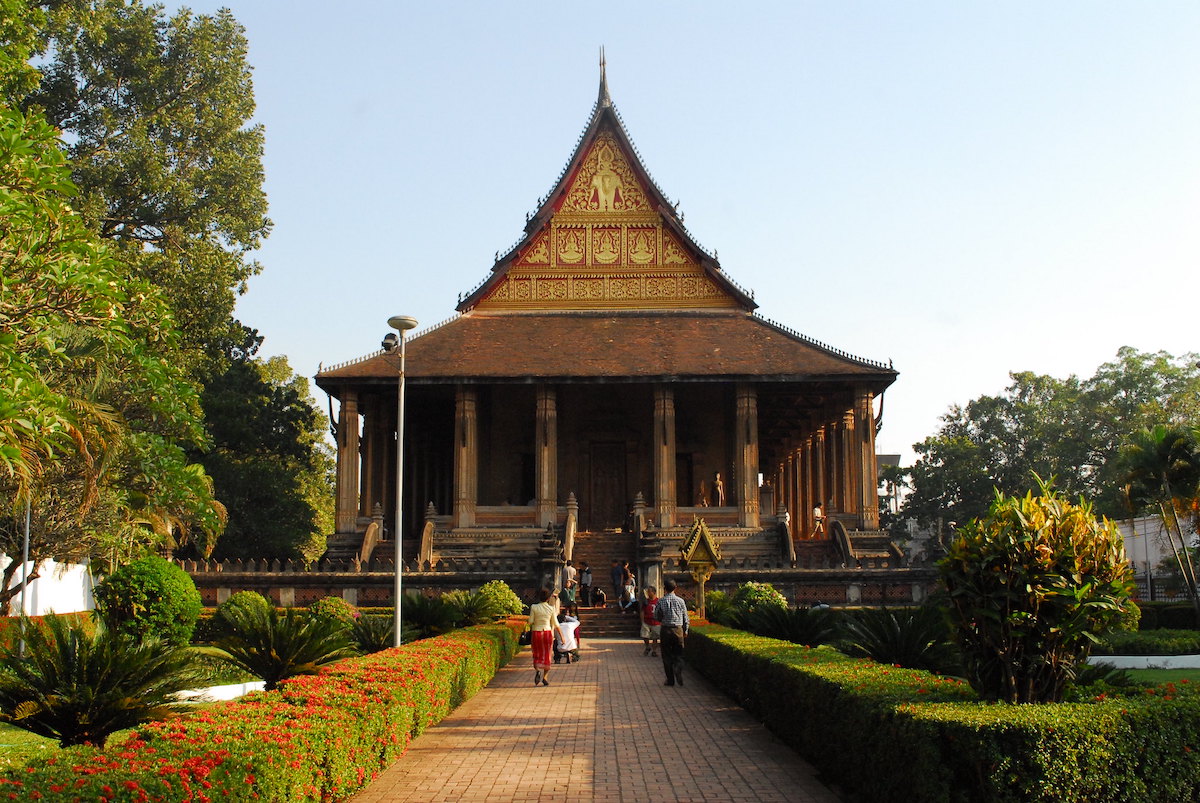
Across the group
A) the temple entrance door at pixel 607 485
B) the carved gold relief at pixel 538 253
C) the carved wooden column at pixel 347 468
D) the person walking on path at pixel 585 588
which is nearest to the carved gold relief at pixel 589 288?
the carved gold relief at pixel 538 253

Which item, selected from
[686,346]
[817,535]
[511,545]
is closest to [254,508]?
[511,545]

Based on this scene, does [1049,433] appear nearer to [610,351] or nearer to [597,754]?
[610,351]

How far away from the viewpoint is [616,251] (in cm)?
3597

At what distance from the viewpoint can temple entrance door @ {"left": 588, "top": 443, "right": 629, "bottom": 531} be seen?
35.3 metres

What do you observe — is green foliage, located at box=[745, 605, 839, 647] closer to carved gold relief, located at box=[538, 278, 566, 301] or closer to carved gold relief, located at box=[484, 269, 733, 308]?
carved gold relief, located at box=[484, 269, 733, 308]

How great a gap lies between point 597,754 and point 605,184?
28396mm

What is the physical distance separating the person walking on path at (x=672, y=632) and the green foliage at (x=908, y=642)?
3.38 meters

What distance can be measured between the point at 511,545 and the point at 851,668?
2157 cm

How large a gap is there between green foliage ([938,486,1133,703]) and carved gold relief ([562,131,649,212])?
29.2 m

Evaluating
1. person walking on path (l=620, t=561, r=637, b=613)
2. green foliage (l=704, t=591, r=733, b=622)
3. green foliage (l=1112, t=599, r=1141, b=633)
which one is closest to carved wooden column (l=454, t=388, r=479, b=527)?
person walking on path (l=620, t=561, r=637, b=613)

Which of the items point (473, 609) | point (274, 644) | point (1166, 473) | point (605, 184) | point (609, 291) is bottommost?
point (473, 609)

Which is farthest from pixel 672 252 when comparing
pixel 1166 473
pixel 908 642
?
pixel 908 642

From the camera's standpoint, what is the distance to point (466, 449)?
105ft

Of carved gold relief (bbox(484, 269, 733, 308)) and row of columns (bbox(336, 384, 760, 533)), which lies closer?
row of columns (bbox(336, 384, 760, 533))
